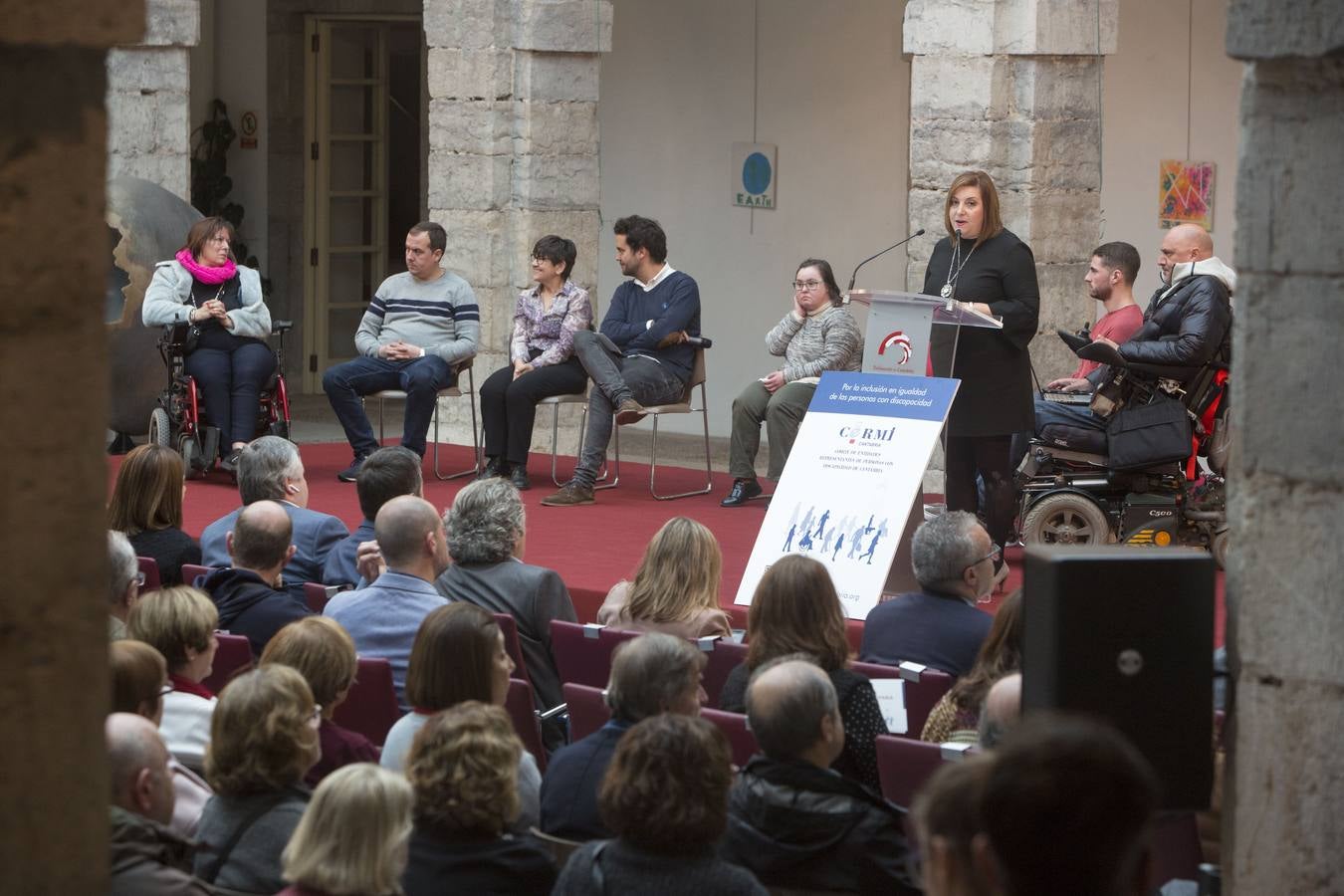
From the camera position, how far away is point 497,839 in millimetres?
2938

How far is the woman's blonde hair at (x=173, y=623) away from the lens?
362 cm

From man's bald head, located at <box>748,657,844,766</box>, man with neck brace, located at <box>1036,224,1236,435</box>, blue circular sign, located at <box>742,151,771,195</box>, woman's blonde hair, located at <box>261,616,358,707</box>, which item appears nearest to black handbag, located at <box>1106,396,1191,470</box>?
man with neck brace, located at <box>1036,224,1236,435</box>

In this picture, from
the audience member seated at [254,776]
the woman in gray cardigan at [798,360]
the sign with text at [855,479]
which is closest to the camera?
the audience member seated at [254,776]

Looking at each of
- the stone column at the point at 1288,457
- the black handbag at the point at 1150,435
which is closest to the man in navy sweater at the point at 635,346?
the black handbag at the point at 1150,435

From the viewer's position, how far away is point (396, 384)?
8.48 m

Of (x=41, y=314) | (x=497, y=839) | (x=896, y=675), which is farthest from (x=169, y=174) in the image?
(x=41, y=314)

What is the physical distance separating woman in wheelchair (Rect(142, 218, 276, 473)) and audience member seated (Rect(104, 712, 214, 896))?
215 inches

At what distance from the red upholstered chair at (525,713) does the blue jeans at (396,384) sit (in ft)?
14.7

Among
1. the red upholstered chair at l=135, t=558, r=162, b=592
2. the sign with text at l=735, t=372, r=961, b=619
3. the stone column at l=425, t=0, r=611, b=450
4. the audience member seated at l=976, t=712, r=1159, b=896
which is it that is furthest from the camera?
the stone column at l=425, t=0, r=611, b=450

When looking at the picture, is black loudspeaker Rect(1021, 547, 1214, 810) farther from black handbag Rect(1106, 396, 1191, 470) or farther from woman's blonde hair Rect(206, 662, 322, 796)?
black handbag Rect(1106, 396, 1191, 470)

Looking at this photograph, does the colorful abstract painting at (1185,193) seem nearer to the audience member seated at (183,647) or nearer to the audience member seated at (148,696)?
the audience member seated at (183,647)

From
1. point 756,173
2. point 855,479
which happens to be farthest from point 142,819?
point 756,173

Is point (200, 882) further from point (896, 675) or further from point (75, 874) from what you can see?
point (896, 675)

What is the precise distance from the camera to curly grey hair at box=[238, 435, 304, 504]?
541cm
